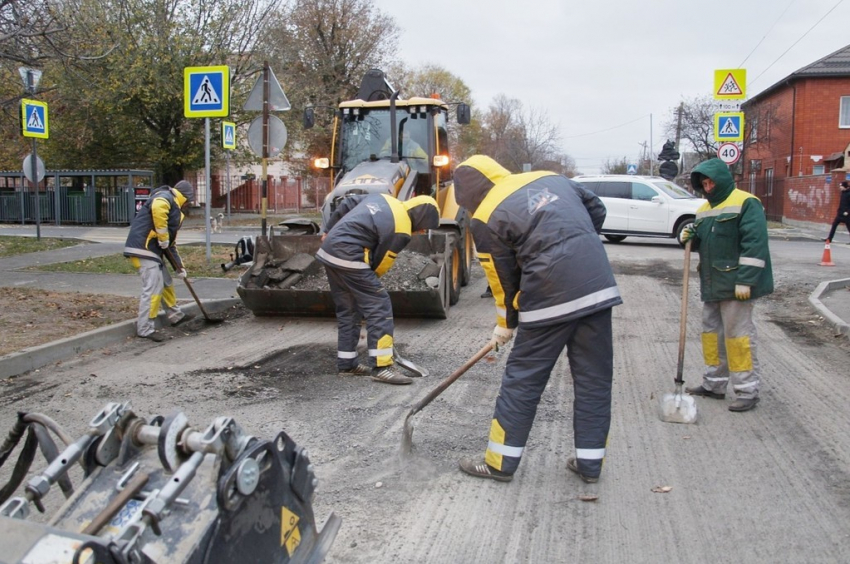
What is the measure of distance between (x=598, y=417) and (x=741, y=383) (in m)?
1.88

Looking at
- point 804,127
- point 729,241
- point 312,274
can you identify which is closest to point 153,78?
point 312,274

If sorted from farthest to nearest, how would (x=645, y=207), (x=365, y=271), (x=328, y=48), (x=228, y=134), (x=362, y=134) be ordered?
(x=328, y=48) < (x=228, y=134) < (x=645, y=207) < (x=362, y=134) < (x=365, y=271)

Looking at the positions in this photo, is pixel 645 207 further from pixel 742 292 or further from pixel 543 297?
pixel 543 297

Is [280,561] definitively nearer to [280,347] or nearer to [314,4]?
[280,347]

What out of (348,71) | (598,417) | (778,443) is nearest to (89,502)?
(598,417)

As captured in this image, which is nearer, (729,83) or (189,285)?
(189,285)

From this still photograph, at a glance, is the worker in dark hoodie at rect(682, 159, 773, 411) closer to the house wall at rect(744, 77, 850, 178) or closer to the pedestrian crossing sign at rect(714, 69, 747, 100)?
the pedestrian crossing sign at rect(714, 69, 747, 100)

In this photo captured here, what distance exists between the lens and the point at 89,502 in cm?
235

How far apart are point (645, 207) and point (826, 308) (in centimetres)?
956

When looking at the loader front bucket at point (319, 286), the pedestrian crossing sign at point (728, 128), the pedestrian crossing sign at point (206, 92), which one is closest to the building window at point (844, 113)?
the pedestrian crossing sign at point (728, 128)

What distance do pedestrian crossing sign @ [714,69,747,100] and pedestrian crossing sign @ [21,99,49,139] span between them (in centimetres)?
1341

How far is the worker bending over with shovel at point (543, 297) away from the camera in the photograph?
3.95 meters

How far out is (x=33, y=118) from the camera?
14883 mm

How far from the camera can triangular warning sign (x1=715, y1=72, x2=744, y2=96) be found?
1529 centimetres
